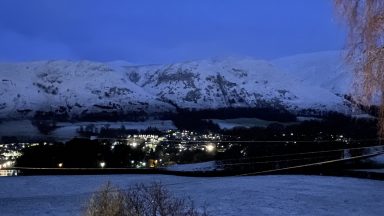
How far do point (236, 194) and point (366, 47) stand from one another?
19966 mm

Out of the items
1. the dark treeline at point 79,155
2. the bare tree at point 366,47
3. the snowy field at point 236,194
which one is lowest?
the snowy field at point 236,194

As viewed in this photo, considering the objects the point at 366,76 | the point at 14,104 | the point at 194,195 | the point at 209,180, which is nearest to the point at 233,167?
the point at 209,180

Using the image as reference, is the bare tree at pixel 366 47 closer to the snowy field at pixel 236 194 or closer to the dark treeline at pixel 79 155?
the snowy field at pixel 236 194

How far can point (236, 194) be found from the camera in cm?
2903

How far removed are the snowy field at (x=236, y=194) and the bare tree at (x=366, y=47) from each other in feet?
47.5

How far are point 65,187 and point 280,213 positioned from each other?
13016mm

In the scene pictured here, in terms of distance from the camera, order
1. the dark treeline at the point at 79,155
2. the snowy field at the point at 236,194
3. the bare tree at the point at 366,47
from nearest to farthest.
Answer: the bare tree at the point at 366,47 < the snowy field at the point at 236,194 < the dark treeline at the point at 79,155

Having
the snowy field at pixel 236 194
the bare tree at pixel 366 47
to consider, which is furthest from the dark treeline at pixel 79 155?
the bare tree at pixel 366 47

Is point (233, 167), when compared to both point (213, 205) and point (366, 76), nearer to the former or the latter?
point (213, 205)

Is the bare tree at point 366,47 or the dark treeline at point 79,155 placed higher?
the bare tree at point 366,47

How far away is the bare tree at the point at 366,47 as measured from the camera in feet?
31.9

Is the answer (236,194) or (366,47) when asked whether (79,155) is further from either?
(366,47)

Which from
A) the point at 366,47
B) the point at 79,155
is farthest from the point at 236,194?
the point at 79,155

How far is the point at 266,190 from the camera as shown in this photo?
30.3 meters
